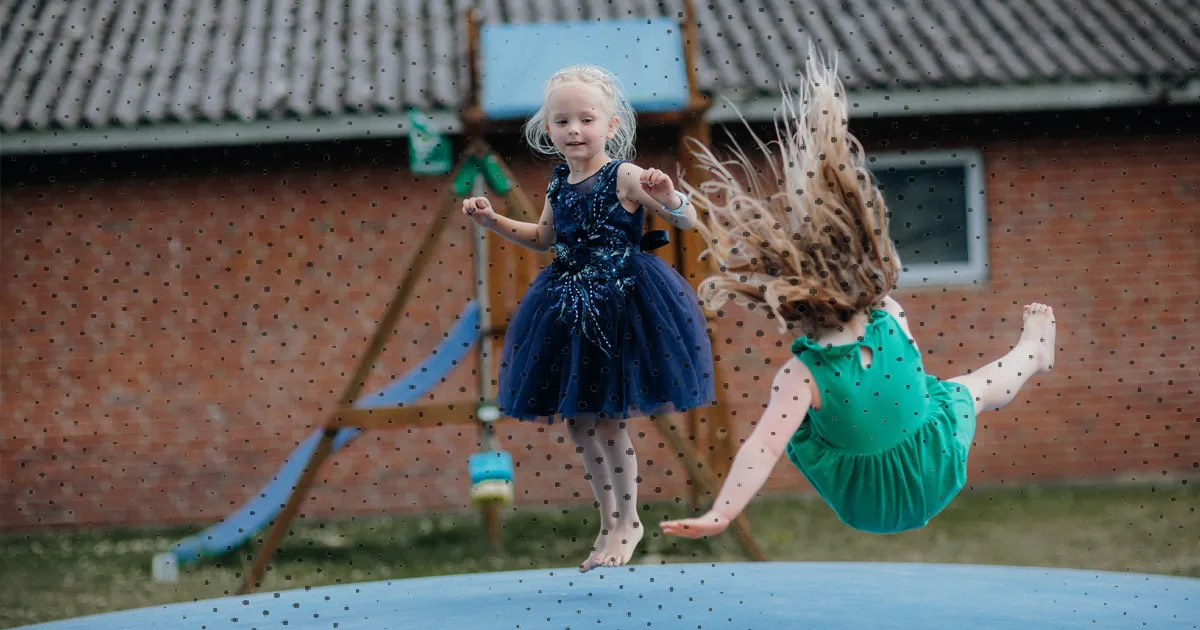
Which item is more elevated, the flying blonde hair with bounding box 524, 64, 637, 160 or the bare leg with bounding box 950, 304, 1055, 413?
the flying blonde hair with bounding box 524, 64, 637, 160

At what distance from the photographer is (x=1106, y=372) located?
634 cm

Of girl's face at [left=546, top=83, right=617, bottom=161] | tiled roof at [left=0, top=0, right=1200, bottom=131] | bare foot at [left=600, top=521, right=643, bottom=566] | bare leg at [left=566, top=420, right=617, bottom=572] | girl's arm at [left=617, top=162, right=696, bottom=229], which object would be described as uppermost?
tiled roof at [left=0, top=0, right=1200, bottom=131]

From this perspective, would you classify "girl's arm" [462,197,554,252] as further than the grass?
No

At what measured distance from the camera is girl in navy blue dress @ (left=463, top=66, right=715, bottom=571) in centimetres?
208

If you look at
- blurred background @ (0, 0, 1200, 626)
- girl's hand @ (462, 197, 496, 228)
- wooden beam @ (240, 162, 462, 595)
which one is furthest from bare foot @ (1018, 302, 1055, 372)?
blurred background @ (0, 0, 1200, 626)

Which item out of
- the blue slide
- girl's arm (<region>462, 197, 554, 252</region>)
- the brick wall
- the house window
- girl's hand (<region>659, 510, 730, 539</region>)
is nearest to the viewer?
girl's hand (<region>659, 510, 730, 539</region>)

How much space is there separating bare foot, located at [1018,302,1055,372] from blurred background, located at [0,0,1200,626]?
3310 mm

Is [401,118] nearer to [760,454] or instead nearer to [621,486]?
[621,486]

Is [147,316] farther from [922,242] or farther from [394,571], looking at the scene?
[922,242]

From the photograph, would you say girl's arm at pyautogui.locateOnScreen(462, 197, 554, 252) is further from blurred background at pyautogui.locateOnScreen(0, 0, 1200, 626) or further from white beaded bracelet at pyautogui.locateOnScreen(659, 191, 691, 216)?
blurred background at pyautogui.locateOnScreen(0, 0, 1200, 626)

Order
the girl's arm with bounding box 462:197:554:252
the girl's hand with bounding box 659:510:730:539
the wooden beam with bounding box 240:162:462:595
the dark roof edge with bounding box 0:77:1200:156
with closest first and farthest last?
the girl's hand with bounding box 659:510:730:539 → the girl's arm with bounding box 462:197:554:252 → the wooden beam with bounding box 240:162:462:595 → the dark roof edge with bounding box 0:77:1200:156

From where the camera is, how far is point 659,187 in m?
1.96

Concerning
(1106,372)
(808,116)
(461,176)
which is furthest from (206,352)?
(808,116)

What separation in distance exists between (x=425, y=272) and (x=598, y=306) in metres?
4.27
